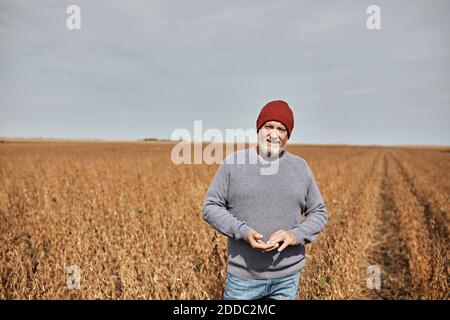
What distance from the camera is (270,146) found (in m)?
1.98

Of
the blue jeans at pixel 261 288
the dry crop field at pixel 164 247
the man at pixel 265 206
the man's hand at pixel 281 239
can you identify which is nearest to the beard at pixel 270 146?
the man at pixel 265 206

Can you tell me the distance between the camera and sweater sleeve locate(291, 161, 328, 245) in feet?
6.43

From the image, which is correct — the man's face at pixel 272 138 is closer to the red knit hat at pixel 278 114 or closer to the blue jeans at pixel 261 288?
the red knit hat at pixel 278 114

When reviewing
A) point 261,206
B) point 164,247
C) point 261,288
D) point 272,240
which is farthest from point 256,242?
point 164,247

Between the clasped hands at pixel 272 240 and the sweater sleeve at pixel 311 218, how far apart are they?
0.09 metres

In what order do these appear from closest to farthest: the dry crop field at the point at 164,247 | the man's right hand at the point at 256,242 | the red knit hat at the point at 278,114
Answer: the man's right hand at the point at 256,242
the red knit hat at the point at 278,114
the dry crop field at the point at 164,247

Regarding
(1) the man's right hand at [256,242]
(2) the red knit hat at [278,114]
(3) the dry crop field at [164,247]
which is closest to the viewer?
(1) the man's right hand at [256,242]

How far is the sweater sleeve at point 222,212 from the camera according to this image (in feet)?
6.16

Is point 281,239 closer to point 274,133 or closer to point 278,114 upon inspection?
point 274,133

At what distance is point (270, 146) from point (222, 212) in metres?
0.48

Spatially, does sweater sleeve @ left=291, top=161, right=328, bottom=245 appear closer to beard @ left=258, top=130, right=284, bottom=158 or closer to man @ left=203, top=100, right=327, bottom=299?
man @ left=203, top=100, right=327, bottom=299

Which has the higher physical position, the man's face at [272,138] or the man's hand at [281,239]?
the man's face at [272,138]

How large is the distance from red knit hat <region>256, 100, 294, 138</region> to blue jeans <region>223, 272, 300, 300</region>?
0.92 m
